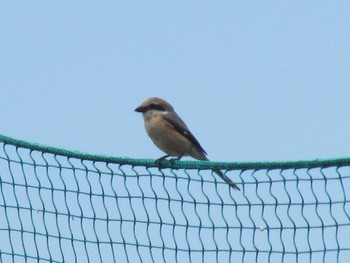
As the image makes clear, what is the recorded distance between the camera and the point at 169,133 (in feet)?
35.2

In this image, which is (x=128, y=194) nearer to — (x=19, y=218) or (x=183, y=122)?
(x=19, y=218)

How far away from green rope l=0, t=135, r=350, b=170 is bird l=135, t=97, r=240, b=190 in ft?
5.28

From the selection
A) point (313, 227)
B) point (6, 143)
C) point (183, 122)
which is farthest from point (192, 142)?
point (313, 227)

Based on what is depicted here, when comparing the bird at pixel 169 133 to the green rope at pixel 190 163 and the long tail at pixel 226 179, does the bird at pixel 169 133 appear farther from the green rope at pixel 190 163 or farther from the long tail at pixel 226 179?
the long tail at pixel 226 179

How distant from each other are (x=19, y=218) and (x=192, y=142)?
290cm

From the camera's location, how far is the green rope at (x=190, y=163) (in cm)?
752

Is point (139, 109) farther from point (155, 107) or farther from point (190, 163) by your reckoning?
point (190, 163)

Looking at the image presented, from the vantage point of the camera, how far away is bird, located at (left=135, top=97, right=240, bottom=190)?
10719 millimetres

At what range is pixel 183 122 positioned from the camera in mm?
10992

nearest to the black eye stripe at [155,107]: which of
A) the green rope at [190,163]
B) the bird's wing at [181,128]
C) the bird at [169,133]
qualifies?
the bird at [169,133]

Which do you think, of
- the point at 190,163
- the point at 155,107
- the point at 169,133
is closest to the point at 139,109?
the point at 155,107

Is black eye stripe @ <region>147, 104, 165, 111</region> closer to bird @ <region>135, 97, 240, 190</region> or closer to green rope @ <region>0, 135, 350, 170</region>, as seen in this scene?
bird @ <region>135, 97, 240, 190</region>

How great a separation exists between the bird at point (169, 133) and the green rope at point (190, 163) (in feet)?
5.28

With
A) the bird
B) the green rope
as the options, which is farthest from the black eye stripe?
the green rope
